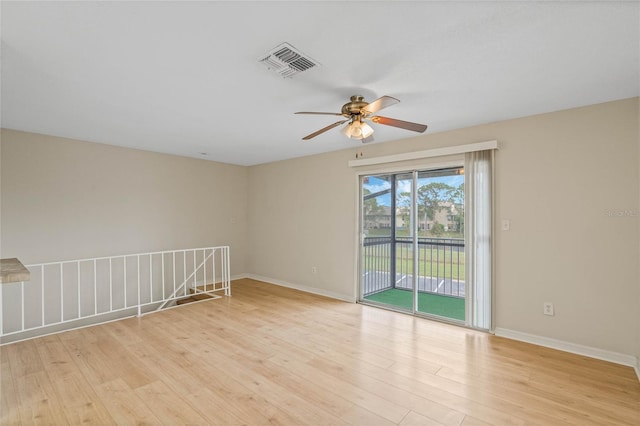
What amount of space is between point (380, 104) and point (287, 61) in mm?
762

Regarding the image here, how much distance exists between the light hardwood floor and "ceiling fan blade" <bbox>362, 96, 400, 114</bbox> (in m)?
2.23

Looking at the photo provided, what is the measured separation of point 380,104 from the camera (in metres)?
2.24

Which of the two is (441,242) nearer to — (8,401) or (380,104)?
(380,104)

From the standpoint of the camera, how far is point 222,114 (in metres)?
3.22

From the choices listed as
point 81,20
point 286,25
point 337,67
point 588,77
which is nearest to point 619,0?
point 588,77

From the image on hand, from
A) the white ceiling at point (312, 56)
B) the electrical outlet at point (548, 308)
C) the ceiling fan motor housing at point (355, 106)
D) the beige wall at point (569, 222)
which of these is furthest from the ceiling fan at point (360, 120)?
the electrical outlet at point (548, 308)

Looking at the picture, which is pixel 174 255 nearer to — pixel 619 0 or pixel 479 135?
pixel 479 135

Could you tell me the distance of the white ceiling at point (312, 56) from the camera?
5.23ft

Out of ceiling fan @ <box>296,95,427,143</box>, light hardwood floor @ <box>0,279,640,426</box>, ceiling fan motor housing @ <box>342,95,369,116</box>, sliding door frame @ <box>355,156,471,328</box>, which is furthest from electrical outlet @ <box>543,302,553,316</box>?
ceiling fan motor housing @ <box>342,95,369,116</box>

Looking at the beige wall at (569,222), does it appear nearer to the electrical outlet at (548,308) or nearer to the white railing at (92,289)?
the electrical outlet at (548,308)

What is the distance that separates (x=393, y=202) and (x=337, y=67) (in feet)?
8.73

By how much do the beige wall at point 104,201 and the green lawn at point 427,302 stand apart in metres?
3.25

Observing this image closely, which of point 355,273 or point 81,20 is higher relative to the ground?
point 81,20

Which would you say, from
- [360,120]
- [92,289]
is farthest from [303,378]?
[92,289]
